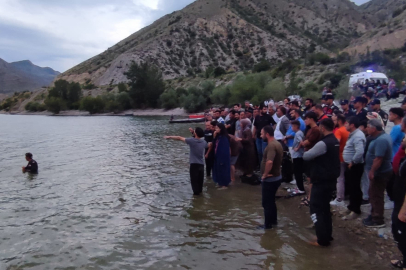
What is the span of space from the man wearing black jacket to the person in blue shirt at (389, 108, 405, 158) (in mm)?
1303

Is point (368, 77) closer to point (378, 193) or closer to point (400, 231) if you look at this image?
point (378, 193)

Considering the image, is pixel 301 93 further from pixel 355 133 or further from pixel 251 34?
pixel 251 34

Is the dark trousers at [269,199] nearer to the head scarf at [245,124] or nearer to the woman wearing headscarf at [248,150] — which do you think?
the woman wearing headscarf at [248,150]

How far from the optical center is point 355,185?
21.0ft

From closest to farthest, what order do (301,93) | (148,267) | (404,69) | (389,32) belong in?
(148,267), (404,69), (301,93), (389,32)

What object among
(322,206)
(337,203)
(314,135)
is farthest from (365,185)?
(322,206)

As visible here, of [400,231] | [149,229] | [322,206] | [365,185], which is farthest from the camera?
[149,229]

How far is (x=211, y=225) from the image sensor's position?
7.16 metres

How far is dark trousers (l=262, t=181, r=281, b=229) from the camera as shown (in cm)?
618

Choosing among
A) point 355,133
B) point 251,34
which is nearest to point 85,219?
point 355,133

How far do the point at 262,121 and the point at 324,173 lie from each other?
4.72m

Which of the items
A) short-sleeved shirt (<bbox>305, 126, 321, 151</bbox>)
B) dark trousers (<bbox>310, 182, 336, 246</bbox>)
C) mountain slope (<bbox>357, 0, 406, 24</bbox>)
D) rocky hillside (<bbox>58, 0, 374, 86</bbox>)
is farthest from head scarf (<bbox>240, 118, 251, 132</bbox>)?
mountain slope (<bbox>357, 0, 406, 24</bbox>)

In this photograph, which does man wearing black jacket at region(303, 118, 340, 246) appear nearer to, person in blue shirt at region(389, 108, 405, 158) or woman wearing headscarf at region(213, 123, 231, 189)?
person in blue shirt at region(389, 108, 405, 158)

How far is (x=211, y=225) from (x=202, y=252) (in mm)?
1254
